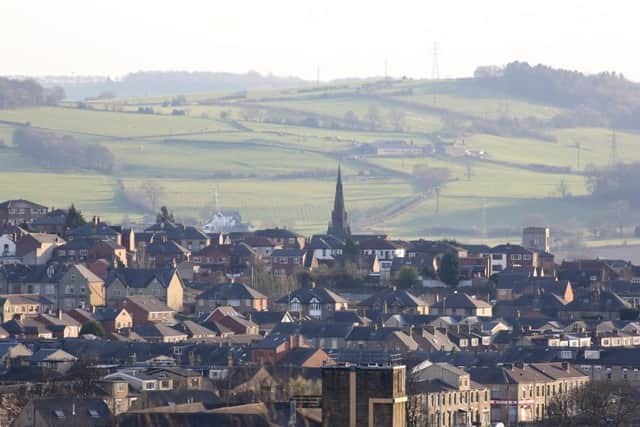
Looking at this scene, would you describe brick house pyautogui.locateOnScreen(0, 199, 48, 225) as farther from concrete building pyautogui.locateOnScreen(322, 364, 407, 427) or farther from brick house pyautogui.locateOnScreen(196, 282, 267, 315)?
concrete building pyautogui.locateOnScreen(322, 364, 407, 427)

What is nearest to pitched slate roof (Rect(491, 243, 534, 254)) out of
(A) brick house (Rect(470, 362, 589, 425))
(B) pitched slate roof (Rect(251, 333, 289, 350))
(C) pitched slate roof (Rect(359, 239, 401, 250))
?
(C) pitched slate roof (Rect(359, 239, 401, 250))

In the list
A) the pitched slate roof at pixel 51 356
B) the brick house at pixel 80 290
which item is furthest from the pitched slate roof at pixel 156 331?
the brick house at pixel 80 290

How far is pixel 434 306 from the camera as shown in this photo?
352 ft

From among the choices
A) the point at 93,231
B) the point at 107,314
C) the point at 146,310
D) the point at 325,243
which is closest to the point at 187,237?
the point at 325,243

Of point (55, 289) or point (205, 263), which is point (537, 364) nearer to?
point (55, 289)

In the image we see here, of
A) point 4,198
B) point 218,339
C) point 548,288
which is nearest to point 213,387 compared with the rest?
point 218,339

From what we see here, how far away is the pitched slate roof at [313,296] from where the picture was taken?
348 ft

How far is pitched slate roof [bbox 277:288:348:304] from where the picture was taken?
348ft

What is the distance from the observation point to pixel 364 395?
3188 cm

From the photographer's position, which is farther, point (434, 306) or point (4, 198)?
point (4, 198)

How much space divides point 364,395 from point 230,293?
75.8 m

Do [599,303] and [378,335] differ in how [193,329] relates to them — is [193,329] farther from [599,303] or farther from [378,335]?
[599,303]

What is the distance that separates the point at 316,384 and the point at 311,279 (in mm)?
47969

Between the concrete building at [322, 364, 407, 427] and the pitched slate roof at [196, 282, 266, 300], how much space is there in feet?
246
